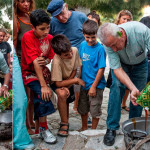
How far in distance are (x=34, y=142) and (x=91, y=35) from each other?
1.44 meters

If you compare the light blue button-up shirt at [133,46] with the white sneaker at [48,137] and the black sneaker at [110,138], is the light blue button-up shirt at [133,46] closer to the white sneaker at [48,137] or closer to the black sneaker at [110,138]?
the black sneaker at [110,138]

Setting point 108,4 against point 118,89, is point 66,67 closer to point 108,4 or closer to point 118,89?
point 118,89

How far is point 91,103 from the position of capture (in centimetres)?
338

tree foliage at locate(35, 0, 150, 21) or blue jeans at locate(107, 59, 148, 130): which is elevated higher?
tree foliage at locate(35, 0, 150, 21)

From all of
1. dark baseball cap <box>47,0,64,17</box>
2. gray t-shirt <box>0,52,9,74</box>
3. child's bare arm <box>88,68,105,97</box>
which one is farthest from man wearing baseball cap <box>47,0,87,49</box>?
gray t-shirt <box>0,52,9,74</box>

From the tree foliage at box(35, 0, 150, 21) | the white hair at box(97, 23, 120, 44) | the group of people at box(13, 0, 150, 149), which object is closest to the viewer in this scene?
the white hair at box(97, 23, 120, 44)

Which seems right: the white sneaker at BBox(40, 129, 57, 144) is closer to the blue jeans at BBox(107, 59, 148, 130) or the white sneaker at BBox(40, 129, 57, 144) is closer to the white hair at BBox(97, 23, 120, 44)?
the blue jeans at BBox(107, 59, 148, 130)

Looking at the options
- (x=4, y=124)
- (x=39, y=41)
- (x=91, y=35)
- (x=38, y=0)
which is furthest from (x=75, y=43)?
(x=38, y=0)

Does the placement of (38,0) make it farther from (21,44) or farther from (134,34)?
(134,34)

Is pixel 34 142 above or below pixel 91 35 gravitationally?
below

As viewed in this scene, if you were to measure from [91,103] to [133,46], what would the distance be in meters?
0.97

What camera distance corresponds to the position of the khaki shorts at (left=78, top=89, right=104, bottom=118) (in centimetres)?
335

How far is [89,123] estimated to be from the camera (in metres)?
3.95

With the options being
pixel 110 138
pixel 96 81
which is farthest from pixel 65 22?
pixel 110 138
